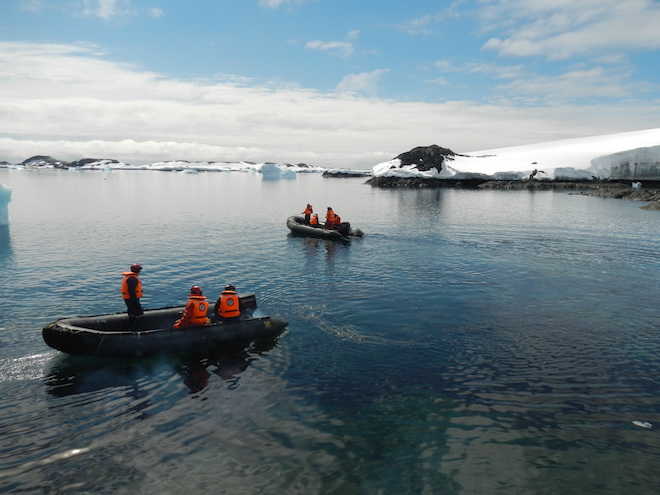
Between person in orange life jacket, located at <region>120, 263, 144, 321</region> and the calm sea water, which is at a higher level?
person in orange life jacket, located at <region>120, 263, 144, 321</region>

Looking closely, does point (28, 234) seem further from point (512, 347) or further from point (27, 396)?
point (512, 347)

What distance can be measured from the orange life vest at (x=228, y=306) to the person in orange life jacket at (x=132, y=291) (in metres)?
2.45

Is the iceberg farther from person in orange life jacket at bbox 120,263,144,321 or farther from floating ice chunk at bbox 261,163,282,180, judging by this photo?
person in orange life jacket at bbox 120,263,144,321

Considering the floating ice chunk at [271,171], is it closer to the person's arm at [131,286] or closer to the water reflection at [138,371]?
the person's arm at [131,286]

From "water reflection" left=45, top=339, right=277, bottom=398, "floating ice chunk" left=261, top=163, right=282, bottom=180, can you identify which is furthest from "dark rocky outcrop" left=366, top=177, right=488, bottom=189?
"water reflection" left=45, top=339, right=277, bottom=398

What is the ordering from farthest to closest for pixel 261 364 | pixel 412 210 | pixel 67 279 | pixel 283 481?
pixel 412 210, pixel 67 279, pixel 261 364, pixel 283 481

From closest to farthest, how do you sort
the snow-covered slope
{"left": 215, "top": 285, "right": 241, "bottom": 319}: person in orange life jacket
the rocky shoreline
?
1. {"left": 215, "top": 285, "right": 241, "bottom": 319}: person in orange life jacket
2. the rocky shoreline
3. the snow-covered slope

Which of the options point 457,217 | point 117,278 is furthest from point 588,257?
point 117,278

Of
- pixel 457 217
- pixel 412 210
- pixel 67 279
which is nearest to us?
pixel 67 279

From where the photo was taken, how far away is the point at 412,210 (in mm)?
54000

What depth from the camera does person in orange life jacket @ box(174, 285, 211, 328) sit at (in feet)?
45.4

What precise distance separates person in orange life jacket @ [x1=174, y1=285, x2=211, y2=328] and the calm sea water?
3.79 ft

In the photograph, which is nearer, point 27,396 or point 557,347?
point 27,396

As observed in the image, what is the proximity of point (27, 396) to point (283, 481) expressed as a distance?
6995 mm
